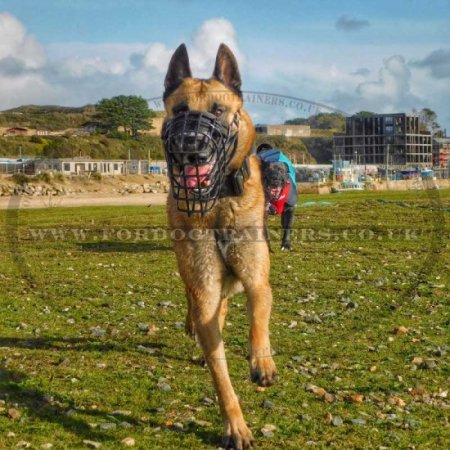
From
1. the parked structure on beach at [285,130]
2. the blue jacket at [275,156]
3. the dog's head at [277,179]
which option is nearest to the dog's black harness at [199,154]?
the parked structure on beach at [285,130]

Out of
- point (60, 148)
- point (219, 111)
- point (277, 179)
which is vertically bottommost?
point (277, 179)

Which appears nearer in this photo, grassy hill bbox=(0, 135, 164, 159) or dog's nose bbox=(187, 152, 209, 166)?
dog's nose bbox=(187, 152, 209, 166)

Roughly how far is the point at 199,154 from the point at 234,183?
0.87m

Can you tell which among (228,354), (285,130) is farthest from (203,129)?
(285,130)

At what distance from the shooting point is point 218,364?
6570 mm

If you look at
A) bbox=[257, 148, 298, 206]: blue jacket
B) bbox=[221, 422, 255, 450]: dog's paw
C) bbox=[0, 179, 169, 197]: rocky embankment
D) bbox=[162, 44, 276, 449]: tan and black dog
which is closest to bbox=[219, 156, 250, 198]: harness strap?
bbox=[162, 44, 276, 449]: tan and black dog

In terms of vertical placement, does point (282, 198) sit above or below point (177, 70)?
below

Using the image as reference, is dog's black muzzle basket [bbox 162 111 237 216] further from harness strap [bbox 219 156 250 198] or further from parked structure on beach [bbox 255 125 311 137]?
parked structure on beach [bbox 255 125 311 137]

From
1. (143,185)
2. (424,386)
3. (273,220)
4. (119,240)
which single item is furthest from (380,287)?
(143,185)

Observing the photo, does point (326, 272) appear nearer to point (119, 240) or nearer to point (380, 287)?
point (380, 287)

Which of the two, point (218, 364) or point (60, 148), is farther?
point (60, 148)

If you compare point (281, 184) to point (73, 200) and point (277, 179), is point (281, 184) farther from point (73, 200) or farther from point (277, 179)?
point (73, 200)

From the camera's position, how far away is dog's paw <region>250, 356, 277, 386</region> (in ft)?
21.6

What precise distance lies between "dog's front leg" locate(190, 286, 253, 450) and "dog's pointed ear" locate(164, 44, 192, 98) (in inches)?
75.1
